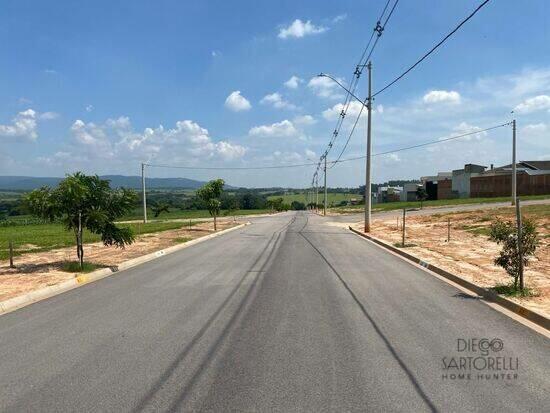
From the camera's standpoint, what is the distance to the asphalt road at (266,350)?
4703 millimetres

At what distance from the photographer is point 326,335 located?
681 centimetres

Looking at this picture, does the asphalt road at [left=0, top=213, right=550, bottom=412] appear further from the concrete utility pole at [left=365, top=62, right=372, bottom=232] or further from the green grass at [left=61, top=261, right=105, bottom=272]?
the concrete utility pole at [left=365, top=62, right=372, bottom=232]

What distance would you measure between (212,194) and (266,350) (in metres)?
29.5

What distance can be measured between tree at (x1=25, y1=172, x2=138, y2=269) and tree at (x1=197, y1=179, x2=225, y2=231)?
19407 millimetres

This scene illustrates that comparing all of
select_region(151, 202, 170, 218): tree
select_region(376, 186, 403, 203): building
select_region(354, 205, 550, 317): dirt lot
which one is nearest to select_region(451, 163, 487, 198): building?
select_region(376, 186, 403, 203): building

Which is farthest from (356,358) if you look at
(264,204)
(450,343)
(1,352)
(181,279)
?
(264,204)

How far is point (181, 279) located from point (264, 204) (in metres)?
127

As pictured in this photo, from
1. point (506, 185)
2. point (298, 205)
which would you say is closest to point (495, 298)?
point (506, 185)

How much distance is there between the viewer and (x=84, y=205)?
14516 millimetres

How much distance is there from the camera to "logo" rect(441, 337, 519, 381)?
5316 mm

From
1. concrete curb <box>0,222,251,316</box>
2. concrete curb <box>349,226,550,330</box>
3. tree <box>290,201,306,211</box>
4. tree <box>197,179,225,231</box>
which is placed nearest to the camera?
concrete curb <box>349,226,550,330</box>

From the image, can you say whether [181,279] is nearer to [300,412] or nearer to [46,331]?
[46,331]

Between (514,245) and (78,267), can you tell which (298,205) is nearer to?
(78,267)

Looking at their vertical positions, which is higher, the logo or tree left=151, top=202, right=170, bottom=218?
the logo
